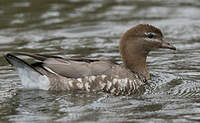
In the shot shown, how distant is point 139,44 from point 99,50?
273 centimetres

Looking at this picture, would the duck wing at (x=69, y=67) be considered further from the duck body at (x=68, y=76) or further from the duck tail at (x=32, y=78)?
the duck tail at (x=32, y=78)

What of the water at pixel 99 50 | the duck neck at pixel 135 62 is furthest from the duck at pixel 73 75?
the duck neck at pixel 135 62

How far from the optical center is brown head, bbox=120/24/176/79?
10.2m

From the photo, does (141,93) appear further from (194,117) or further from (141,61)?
(194,117)

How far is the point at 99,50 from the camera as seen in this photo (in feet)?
42.5

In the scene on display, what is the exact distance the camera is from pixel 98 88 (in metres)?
9.45

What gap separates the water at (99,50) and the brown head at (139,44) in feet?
1.50

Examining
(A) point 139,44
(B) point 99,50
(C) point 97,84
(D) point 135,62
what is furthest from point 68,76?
(B) point 99,50

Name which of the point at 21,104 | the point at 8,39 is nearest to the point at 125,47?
the point at 21,104

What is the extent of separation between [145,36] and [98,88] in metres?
1.52

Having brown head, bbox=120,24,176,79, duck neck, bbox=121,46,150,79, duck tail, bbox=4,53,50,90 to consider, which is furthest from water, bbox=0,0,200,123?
brown head, bbox=120,24,176,79

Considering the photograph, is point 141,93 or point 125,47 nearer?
point 141,93

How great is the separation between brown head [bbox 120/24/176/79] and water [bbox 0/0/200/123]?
458 mm

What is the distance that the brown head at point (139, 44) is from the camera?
1023 centimetres
